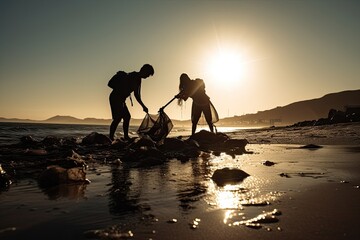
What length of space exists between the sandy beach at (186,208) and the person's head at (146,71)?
239 inches

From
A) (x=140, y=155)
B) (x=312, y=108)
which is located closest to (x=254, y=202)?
(x=140, y=155)

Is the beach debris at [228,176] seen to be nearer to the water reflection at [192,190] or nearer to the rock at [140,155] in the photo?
the water reflection at [192,190]

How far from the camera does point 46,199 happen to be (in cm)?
305

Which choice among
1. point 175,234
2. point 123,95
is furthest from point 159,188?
point 123,95

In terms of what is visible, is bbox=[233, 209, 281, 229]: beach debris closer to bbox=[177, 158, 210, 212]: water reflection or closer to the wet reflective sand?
the wet reflective sand

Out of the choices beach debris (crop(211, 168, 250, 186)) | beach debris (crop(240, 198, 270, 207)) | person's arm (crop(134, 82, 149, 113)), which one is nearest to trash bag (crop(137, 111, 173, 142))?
person's arm (crop(134, 82, 149, 113))

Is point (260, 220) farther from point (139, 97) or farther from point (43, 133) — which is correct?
point (43, 133)

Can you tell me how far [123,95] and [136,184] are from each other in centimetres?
652

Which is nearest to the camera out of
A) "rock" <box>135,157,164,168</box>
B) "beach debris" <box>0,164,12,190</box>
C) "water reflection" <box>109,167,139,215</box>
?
"water reflection" <box>109,167,139,215</box>

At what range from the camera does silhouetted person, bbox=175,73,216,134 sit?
37.4 feet

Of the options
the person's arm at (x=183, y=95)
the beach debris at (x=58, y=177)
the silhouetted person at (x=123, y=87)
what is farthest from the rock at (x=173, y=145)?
the beach debris at (x=58, y=177)

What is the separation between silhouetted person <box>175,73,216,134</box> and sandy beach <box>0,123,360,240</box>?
23.7ft

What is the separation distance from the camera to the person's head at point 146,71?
9.86 m

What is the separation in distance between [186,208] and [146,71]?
304 inches
